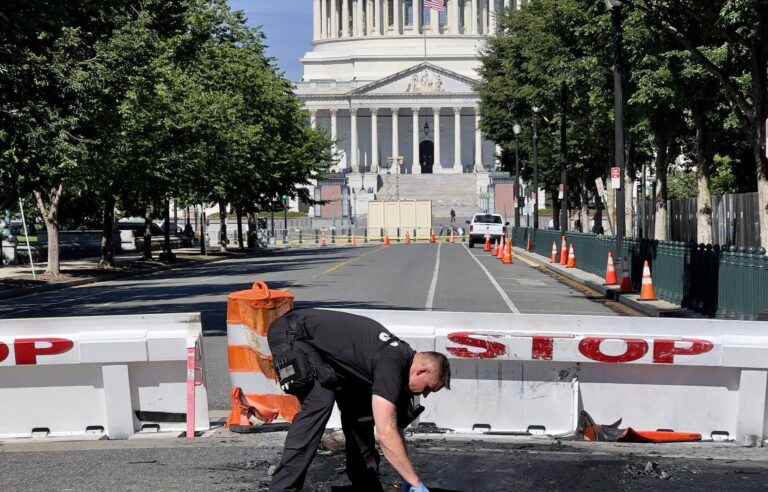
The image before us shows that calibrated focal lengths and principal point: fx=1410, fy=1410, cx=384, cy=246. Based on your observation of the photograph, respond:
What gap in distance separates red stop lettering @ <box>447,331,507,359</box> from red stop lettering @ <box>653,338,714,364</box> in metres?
1.12

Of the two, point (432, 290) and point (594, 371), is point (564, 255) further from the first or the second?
point (594, 371)

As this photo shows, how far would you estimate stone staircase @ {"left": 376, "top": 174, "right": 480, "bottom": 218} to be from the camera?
140m

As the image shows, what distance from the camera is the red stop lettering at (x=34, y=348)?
1051 cm

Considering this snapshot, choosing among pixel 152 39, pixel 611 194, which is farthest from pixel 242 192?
pixel 152 39

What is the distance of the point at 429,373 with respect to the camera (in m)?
6.44

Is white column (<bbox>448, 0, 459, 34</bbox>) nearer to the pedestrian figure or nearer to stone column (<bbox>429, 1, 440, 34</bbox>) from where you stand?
stone column (<bbox>429, 1, 440, 34</bbox>)

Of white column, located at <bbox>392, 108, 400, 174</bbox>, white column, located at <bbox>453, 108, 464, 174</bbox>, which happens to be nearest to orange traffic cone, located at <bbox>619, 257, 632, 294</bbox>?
white column, located at <bbox>453, 108, 464, 174</bbox>

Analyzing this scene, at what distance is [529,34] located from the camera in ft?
217

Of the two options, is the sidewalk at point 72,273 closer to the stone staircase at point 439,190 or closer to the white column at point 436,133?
the stone staircase at point 439,190

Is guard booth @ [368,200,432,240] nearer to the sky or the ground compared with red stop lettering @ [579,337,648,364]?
nearer to the ground

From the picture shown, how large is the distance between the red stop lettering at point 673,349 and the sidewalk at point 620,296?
44.0 feet

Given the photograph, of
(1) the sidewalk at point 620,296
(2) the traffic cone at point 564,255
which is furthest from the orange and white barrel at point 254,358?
(2) the traffic cone at point 564,255

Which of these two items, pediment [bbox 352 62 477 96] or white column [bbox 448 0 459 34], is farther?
white column [bbox 448 0 459 34]

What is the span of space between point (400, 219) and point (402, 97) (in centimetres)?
5063
